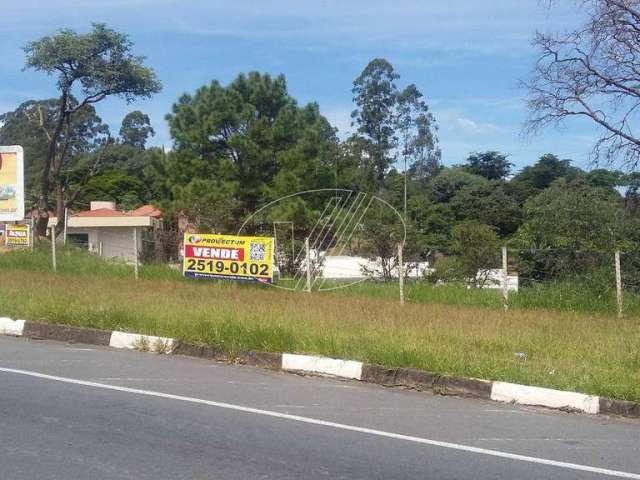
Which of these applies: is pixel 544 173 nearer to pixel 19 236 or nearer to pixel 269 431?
pixel 19 236

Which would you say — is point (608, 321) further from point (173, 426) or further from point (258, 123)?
point (258, 123)

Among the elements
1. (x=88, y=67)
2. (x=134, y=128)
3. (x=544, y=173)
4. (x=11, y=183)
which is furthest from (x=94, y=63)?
(x=134, y=128)

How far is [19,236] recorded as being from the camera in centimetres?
3022

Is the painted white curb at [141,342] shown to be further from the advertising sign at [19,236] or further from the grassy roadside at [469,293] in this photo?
the advertising sign at [19,236]

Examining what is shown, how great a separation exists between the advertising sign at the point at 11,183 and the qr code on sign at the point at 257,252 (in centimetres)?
678

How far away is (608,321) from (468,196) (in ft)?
125

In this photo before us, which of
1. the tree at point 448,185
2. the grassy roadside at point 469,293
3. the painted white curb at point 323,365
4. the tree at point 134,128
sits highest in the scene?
the tree at point 134,128

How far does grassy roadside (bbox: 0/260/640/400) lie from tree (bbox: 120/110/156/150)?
79.2 metres

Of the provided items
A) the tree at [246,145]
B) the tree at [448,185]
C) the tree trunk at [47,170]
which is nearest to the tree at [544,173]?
the tree at [448,185]

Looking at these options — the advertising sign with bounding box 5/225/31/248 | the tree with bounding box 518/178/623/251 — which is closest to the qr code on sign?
the tree with bounding box 518/178/623/251

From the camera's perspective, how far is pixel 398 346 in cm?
908

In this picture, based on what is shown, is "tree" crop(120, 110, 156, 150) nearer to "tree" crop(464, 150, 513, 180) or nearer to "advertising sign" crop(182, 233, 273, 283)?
"tree" crop(464, 150, 513, 180)

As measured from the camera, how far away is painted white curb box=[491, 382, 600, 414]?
24.1ft

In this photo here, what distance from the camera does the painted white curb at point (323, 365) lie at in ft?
28.5
